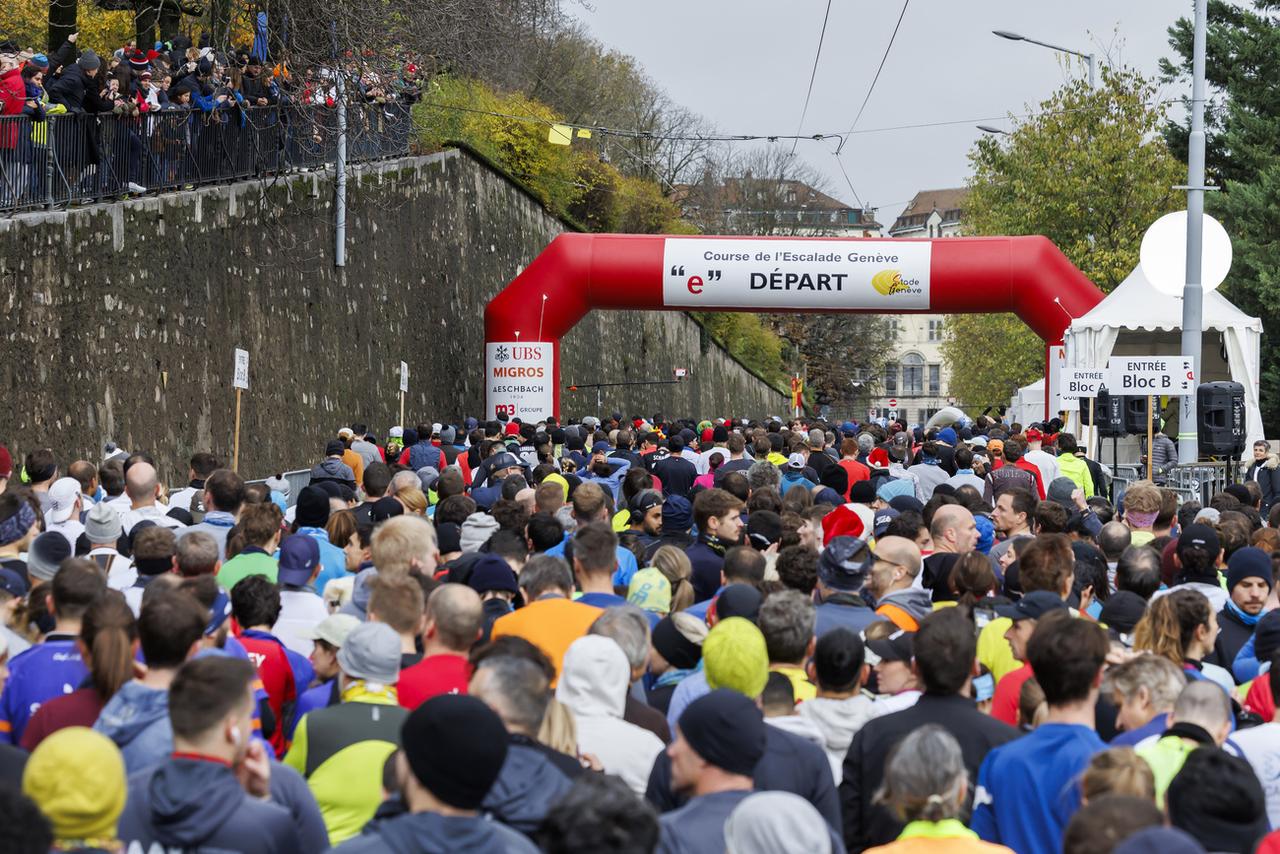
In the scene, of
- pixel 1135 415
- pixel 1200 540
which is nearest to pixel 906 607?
pixel 1200 540

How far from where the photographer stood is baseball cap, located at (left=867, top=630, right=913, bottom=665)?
5.78m

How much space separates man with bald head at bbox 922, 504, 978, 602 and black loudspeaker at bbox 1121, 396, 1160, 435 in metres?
10.2

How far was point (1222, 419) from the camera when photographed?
56.2ft

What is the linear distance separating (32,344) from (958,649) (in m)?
11.8

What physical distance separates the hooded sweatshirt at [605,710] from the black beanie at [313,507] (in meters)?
4.52

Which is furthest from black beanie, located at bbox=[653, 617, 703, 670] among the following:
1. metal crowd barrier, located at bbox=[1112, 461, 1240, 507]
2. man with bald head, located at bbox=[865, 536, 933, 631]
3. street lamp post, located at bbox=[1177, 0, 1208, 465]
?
street lamp post, located at bbox=[1177, 0, 1208, 465]

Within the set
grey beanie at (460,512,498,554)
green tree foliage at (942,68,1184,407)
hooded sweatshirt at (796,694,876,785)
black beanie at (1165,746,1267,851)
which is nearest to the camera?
black beanie at (1165,746,1267,851)

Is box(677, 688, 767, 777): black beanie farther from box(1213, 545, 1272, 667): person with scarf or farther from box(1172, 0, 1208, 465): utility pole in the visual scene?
box(1172, 0, 1208, 465): utility pole

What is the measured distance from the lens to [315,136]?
72.0 ft

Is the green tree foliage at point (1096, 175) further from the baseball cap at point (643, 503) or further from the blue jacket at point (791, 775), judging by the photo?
the blue jacket at point (791, 775)

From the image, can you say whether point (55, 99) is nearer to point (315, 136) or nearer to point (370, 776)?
point (315, 136)

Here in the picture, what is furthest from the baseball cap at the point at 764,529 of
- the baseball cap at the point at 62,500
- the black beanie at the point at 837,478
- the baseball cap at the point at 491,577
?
the baseball cap at the point at 62,500

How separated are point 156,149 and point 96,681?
14.4 m

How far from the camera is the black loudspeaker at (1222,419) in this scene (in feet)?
55.8
